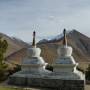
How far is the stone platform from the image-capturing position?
19156mm

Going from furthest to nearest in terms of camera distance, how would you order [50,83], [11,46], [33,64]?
[11,46], [33,64], [50,83]

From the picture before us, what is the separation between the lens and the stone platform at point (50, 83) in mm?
19156

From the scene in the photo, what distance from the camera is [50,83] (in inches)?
779

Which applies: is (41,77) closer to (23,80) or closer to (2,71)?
(23,80)

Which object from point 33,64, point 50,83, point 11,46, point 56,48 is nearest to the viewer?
point 50,83

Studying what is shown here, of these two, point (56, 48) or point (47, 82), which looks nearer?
point (47, 82)

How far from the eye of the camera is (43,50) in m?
79.8

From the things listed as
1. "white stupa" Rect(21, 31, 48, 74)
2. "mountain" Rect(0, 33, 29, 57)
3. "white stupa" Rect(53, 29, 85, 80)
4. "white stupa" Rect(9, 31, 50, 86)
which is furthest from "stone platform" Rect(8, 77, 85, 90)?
"mountain" Rect(0, 33, 29, 57)

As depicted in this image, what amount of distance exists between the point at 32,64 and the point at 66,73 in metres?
2.70

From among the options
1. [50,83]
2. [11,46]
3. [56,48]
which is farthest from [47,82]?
[11,46]

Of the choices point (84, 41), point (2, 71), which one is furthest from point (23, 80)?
point (84, 41)

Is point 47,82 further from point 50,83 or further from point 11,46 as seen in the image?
point 11,46

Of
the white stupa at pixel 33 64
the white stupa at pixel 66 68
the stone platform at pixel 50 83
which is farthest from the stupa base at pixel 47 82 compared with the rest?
the white stupa at pixel 33 64

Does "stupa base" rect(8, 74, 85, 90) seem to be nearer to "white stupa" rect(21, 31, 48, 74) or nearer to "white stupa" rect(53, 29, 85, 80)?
"white stupa" rect(53, 29, 85, 80)
